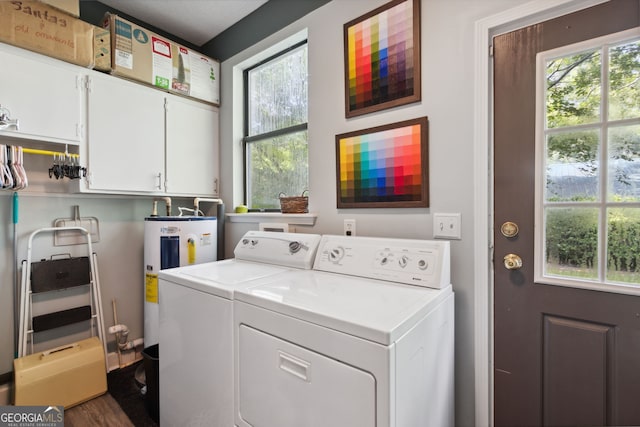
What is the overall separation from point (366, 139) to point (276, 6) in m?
1.40

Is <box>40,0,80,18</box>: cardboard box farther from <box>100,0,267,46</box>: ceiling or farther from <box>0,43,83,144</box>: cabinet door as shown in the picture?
<box>100,0,267,46</box>: ceiling

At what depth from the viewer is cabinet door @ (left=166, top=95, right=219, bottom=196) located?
96.1 inches

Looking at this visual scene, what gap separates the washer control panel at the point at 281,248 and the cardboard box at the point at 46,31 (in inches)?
63.1

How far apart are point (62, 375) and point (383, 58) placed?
8.89 feet

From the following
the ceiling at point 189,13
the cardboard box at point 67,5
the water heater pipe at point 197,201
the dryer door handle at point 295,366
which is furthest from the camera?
the water heater pipe at point 197,201

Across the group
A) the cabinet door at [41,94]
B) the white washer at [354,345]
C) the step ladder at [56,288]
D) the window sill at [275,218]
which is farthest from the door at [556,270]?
the step ladder at [56,288]

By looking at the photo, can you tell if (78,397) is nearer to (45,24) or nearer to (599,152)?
(45,24)

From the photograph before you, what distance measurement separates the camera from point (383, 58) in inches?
66.1

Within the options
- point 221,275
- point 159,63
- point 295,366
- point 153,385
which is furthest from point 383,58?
point 153,385

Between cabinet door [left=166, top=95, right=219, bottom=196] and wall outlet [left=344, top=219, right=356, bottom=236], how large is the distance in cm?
149

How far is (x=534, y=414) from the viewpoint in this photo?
1.27 meters

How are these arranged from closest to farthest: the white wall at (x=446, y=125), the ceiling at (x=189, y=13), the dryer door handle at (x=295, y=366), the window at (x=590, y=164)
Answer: the dryer door handle at (x=295, y=366) < the window at (x=590, y=164) < the white wall at (x=446, y=125) < the ceiling at (x=189, y=13)

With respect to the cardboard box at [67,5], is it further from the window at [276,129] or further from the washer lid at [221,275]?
the washer lid at [221,275]

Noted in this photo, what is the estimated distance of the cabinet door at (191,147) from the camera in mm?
2441
